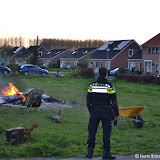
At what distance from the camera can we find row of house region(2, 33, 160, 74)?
2008 inches

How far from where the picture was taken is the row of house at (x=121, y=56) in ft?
167

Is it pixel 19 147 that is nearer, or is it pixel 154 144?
pixel 19 147

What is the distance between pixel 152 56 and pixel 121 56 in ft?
39.9

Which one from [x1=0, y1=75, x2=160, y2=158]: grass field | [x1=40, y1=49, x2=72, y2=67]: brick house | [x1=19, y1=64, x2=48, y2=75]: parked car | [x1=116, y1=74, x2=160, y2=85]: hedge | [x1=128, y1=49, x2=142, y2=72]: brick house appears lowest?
[x1=0, y1=75, x2=160, y2=158]: grass field

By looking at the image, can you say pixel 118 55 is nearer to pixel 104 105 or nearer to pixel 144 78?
pixel 144 78

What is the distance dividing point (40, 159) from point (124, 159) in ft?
6.06

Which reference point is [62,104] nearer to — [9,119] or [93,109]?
[9,119]

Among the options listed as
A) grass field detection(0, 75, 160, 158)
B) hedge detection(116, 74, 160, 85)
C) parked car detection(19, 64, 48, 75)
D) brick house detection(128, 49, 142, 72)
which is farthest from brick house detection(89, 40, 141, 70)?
grass field detection(0, 75, 160, 158)

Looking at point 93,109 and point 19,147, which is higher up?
point 93,109

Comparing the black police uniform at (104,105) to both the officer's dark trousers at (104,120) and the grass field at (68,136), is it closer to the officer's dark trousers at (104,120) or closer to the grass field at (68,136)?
the officer's dark trousers at (104,120)

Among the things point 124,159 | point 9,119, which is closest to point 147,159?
point 124,159

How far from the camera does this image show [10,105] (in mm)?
15172

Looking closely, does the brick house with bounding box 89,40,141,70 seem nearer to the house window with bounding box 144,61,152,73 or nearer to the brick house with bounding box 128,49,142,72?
the brick house with bounding box 128,49,142,72

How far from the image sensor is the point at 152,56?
51.4m
